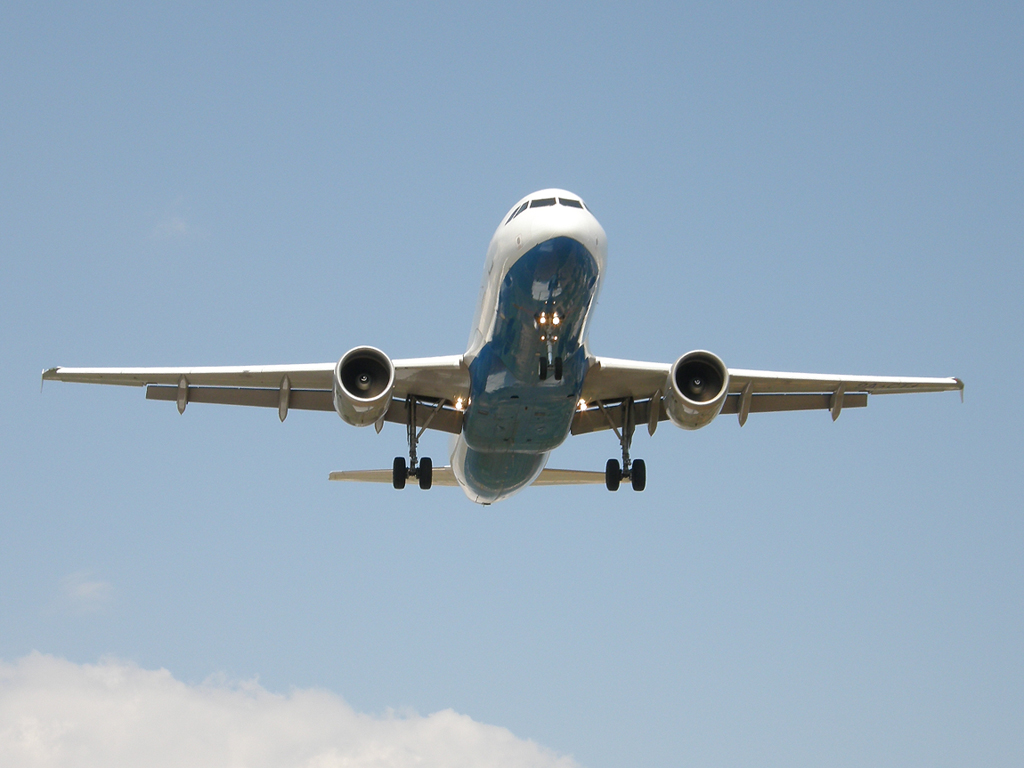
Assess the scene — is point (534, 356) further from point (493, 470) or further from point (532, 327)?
point (493, 470)

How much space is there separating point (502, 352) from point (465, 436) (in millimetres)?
3044

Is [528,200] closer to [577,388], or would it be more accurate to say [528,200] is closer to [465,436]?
[577,388]

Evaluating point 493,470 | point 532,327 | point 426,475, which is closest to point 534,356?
point 532,327

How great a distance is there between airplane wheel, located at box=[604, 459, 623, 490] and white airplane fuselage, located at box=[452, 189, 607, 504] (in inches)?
74.4

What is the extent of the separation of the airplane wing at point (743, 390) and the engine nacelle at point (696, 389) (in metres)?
1.01

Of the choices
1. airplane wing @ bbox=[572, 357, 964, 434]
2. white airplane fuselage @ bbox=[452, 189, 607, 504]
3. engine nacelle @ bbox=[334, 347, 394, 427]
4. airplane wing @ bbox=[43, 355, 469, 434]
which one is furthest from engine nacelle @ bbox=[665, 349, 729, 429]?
engine nacelle @ bbox=[334, 347, 394, 427]

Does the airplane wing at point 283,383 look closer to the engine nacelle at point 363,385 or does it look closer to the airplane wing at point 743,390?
the engine nacelle at point 363,385

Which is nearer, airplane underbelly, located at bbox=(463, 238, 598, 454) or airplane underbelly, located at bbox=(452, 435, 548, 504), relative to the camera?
airplane underbelly, located at bbox=(463, 238, 598, 454)

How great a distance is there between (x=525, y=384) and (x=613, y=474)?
15.8 feet

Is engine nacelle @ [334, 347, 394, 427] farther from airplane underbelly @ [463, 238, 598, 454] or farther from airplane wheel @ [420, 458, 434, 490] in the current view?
airplane wheel @ [420, 458, 434, 490]

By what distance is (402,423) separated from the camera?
25.8 metres

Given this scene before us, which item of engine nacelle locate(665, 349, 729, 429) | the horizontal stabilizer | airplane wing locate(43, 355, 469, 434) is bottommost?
the horizontal stabilizer

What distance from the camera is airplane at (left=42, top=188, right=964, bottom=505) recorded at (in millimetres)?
20266

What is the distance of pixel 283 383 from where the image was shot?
24.0m
